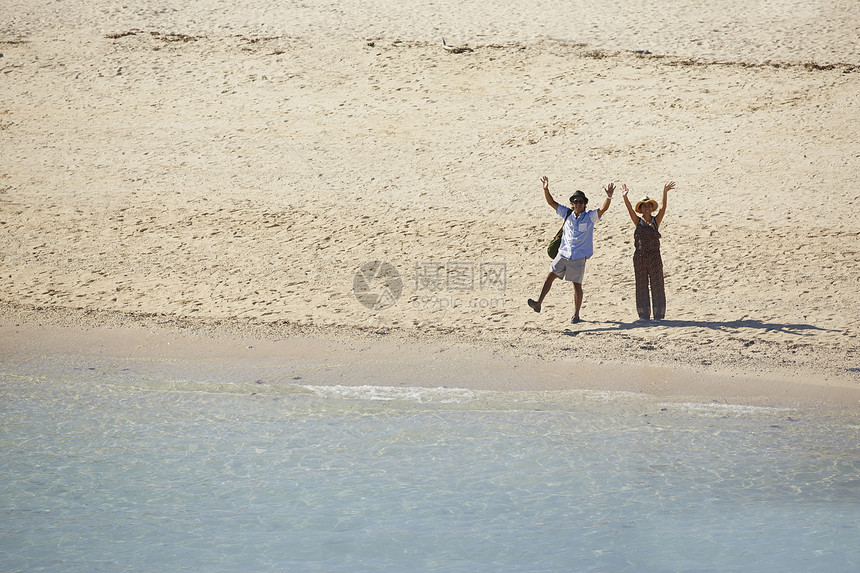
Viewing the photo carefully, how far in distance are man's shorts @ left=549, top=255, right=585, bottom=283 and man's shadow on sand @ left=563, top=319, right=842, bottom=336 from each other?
0.56m

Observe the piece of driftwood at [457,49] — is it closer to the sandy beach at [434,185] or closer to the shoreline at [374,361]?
the sandy beach at [434,185]

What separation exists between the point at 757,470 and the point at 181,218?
8105 mm

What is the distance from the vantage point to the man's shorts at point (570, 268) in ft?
28.7

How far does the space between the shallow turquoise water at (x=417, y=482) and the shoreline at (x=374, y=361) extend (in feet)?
0.72

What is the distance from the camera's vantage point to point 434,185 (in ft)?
40.6

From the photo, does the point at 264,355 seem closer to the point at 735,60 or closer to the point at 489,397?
the point at 489,397

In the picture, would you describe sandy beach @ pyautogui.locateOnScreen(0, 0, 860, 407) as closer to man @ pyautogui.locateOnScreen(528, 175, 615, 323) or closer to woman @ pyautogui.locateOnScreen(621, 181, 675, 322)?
woman @ pyautogui.locateOnScreen(621, 181, 675, 322)

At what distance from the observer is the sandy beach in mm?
8945

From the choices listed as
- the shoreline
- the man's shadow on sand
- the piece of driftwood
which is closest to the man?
the man's shadow on sand

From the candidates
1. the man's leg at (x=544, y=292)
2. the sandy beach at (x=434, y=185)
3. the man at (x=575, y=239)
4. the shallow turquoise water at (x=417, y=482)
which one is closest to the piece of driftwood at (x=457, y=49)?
the sandy beach at (x=434, y=185)

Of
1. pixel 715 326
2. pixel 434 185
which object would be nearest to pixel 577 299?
pixel 715 326

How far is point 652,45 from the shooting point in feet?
51.6

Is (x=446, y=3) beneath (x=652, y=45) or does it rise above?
above

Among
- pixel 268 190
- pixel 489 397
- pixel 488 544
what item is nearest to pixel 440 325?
pixel 489 397
